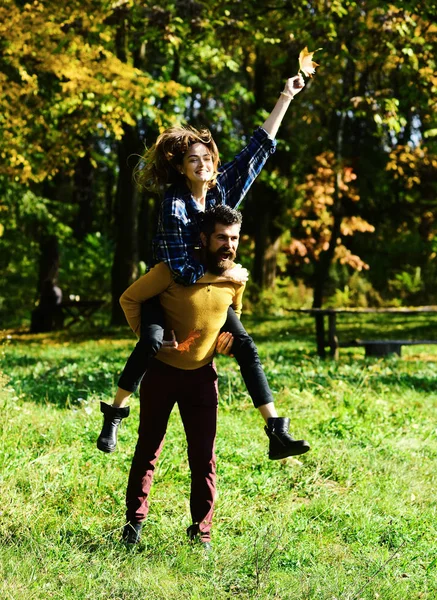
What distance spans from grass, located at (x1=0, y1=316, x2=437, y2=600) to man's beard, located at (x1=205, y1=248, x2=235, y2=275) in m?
1.49

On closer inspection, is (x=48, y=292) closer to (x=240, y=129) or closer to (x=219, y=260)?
(x=240, y=129)

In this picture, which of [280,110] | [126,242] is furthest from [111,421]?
[126,242]

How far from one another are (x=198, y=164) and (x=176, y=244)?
45 centimetres

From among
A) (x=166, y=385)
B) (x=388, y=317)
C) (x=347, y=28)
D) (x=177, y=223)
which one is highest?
(x=347, y=28)

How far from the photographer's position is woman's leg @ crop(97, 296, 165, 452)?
397cm

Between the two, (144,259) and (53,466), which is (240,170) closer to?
(53,466)

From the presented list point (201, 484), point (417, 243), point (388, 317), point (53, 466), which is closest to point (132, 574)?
point (201, 484)

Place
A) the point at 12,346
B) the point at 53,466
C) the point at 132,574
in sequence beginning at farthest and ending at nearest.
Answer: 1. the point at 12,346
2. the point at 53,466
3. the point at 132,574

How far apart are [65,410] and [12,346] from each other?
8839 millimetres

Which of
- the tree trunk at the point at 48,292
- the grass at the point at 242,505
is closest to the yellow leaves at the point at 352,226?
the tree trunk at the point at 48,292

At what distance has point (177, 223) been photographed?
3.93m

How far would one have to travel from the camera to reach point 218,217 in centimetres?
394

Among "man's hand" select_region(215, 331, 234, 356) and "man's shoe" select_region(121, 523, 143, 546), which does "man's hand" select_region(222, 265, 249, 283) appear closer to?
"man's hand" select_region(215, 331, 234, 356)

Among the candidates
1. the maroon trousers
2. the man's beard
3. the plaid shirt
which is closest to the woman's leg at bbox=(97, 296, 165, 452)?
the maroon trousers
